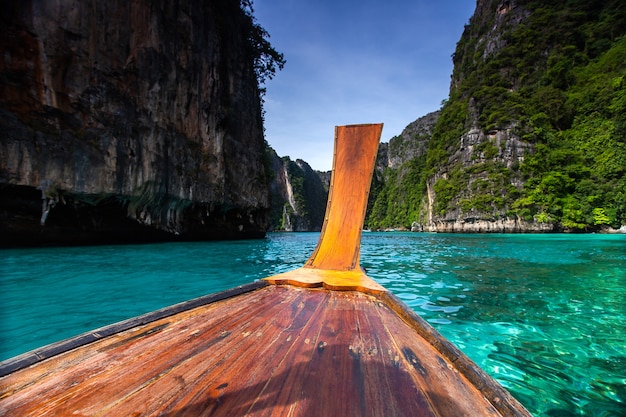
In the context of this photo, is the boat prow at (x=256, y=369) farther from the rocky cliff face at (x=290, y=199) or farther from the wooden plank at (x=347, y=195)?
the rocky cliff face at (x=290, y=199)

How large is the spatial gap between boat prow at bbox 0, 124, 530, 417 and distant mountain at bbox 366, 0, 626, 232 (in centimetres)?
3791

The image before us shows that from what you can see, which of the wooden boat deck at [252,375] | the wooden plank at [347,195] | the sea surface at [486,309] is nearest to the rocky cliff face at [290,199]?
the wooden plank at [347,195]

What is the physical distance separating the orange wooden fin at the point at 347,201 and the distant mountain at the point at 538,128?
3419 centimetres

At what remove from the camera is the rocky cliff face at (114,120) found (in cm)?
1005

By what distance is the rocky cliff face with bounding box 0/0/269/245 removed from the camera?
1005cm

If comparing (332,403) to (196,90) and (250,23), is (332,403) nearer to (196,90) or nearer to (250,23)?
(196,90)

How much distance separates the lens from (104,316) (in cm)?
333

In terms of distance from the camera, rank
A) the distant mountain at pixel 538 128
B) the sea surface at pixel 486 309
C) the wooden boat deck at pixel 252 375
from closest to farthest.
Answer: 1. the wooden boat deck at pixel 252 375
2. the sea surface at pixel 486 309
3. the distant mountain at pixel 538 128

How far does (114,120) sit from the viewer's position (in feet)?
40.0

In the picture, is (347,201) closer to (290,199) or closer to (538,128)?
(538,128)

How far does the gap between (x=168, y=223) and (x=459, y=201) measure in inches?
1494

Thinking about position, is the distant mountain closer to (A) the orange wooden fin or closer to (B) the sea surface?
(B) the sea surface

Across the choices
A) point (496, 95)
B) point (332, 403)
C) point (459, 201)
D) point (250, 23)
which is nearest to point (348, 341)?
point (332, 403)

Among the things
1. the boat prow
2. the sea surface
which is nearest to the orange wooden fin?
the sea surface
